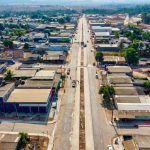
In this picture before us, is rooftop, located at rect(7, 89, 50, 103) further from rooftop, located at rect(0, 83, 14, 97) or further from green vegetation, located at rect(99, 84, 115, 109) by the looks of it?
green vegetation, located at rect(99, 84, 115, 109)

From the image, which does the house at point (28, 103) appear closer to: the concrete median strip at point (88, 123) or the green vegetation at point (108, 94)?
the concrete median strip at point (88, 123)

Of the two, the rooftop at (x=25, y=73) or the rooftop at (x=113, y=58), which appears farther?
the rooftop at (x=113, y=58)

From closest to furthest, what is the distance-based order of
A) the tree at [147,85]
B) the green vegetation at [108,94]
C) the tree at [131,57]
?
the green vegetation at [108,94]
the tree at [147,85]
the tree at [131,57]

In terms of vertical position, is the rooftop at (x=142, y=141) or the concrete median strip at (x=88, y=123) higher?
the rooftop at (x=142, y=141)

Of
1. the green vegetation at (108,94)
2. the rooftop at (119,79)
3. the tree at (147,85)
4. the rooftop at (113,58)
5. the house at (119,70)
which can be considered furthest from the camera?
the rooftop at (113,58)

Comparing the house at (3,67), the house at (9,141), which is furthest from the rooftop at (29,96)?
the house at (3,67)

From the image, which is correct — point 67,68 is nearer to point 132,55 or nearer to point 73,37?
point 132,55

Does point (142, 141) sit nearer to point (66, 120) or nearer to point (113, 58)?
point (66, 120)

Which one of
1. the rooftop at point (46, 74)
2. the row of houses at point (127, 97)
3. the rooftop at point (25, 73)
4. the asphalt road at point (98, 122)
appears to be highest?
the rooftop at point (46, 74)

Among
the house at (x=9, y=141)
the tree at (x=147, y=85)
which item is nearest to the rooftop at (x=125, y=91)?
the tree at (x=147, y=85)
